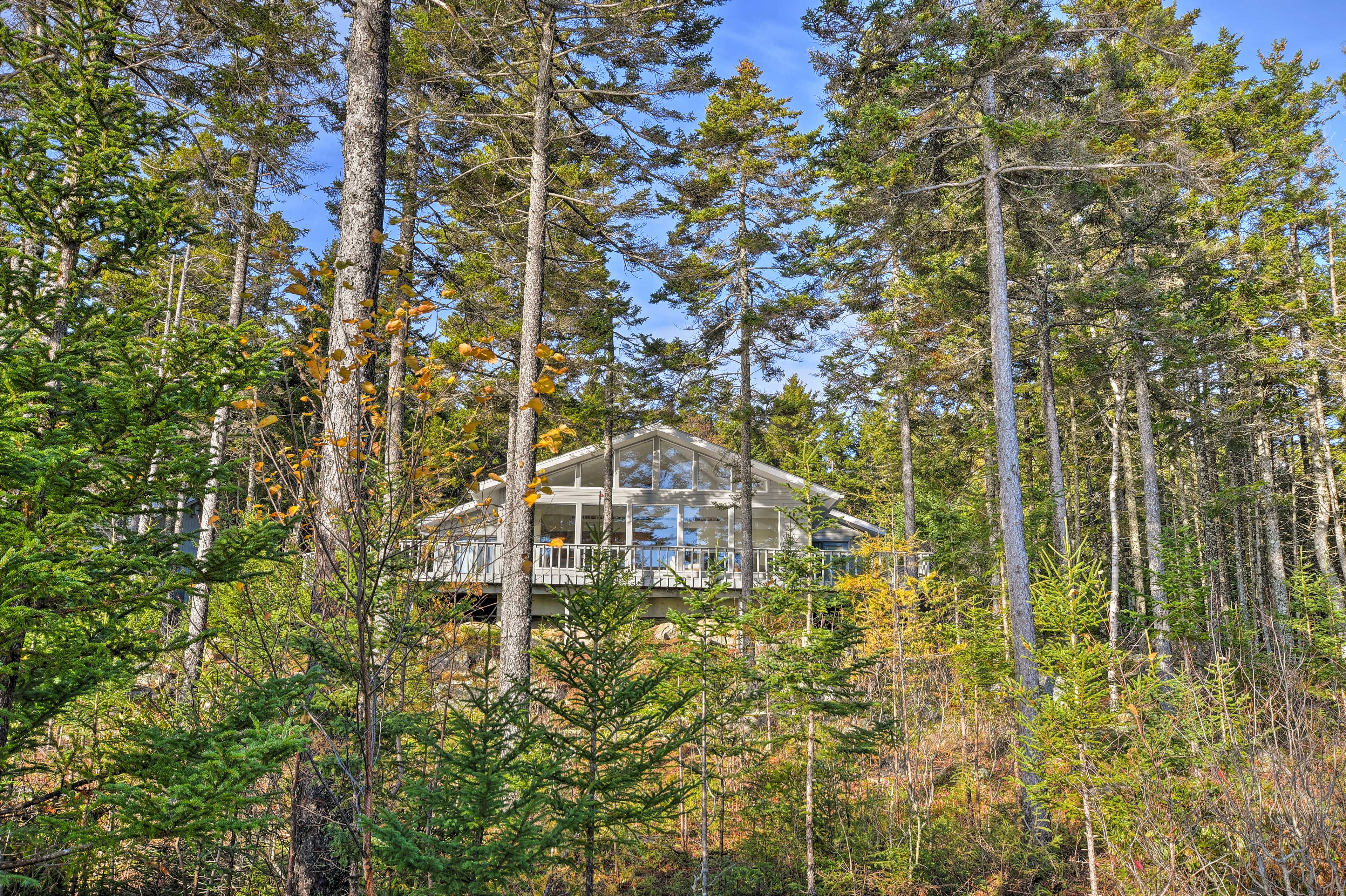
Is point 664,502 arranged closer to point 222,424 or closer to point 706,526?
point 706,526

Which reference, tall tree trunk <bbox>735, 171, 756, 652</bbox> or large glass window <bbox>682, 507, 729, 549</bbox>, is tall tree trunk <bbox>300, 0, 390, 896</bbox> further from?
large glass window <bbox>682, 507, 729, 549</bbox>

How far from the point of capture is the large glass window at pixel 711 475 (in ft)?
68.2

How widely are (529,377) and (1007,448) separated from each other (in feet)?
20.9

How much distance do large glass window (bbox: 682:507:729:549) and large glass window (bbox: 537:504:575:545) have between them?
338cm

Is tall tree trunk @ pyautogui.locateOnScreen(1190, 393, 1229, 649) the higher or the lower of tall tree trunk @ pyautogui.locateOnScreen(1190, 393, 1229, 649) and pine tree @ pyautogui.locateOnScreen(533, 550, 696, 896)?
the higher

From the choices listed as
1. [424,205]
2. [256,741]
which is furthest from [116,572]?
[424,205]

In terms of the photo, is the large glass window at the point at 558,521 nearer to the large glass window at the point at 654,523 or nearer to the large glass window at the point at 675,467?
the large glass window at the point at 654,523

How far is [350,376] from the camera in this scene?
12.2 ft

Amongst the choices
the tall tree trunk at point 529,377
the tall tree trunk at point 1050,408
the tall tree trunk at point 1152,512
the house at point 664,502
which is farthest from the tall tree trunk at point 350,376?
the tall tree trunk at point 1152,512

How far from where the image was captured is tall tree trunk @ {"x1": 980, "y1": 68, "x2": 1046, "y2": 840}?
8.48 m

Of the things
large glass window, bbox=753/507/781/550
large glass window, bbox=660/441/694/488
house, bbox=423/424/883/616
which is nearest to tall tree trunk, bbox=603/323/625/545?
house, bbox=423/424/883/616

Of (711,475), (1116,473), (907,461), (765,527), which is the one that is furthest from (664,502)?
(1116,473)

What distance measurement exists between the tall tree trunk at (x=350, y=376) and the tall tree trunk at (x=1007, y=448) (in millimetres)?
6881

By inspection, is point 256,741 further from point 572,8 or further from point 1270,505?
point 1270,505
